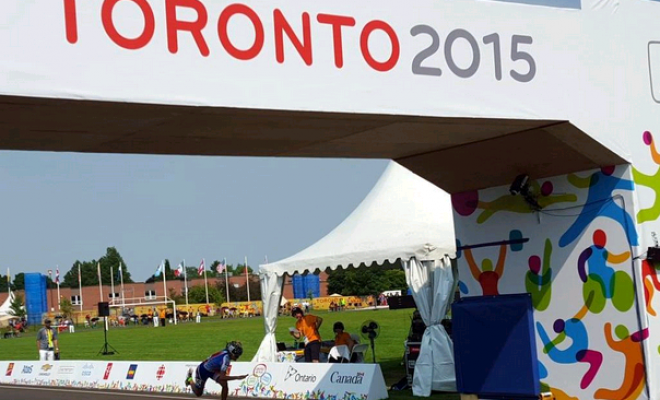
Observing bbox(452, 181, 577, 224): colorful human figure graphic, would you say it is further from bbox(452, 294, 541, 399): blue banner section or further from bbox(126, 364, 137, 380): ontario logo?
bbox(126, 364, 137, 380): ontario logo

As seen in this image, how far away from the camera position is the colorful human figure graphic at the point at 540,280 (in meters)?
10.4

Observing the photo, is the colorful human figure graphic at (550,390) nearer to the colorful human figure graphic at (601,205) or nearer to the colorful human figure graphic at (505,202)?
the colorful human figure graphic at (601,205)

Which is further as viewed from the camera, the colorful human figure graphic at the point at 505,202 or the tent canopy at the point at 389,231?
the tent canopy at the point at 389,231

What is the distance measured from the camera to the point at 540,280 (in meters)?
10.5

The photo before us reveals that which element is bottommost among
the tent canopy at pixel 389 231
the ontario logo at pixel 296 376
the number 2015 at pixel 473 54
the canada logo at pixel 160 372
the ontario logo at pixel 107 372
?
the ontario logo at pixel 107 372

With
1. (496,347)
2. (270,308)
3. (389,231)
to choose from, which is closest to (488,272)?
(496,347)

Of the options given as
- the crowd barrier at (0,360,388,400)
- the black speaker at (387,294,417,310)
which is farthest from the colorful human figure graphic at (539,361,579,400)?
the black speaker at (387,294,417,310)

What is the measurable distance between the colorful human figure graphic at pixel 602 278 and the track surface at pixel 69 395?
10766 mm

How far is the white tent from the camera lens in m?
16.8

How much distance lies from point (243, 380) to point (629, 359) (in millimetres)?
10211

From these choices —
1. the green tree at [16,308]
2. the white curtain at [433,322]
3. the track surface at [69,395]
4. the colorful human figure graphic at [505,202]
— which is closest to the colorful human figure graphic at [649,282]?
the colorful human figure graphic at [505,202]

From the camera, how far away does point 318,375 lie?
1697 centimetres

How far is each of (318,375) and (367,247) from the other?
102 inches

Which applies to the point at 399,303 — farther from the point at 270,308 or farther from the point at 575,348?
the point at 575,348
